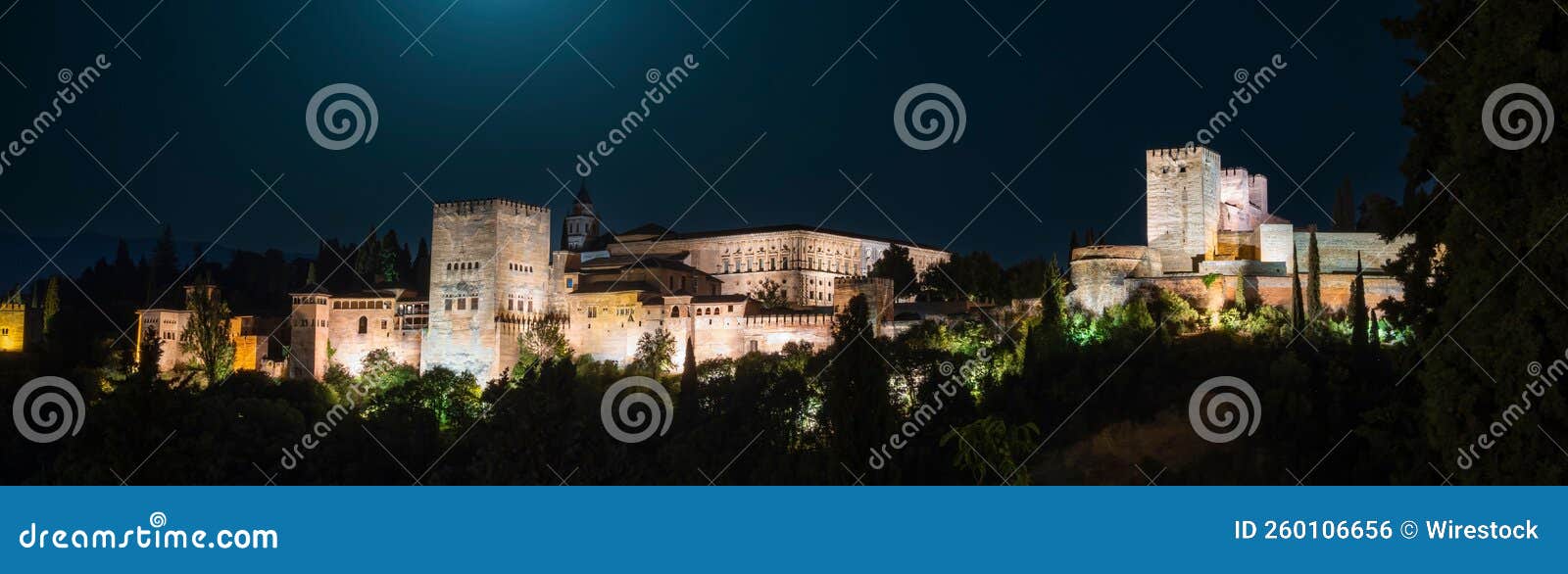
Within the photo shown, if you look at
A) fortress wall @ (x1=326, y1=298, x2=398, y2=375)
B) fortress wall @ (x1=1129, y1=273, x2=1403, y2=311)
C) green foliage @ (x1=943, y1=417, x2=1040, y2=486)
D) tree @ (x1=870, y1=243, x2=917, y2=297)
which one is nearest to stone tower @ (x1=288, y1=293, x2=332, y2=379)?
fortress wall @ (x1=326, y1=298, x2=398, y2=375)

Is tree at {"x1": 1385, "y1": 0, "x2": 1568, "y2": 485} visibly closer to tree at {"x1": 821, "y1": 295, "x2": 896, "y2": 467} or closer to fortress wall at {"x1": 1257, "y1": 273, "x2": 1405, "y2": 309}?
tree at {"x1": 821, "y1": 295, "x2": 896, "y2": 467}

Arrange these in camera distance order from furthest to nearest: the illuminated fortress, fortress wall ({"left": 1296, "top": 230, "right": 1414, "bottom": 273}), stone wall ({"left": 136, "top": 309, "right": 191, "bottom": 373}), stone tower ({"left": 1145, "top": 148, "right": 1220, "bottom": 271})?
stone wall ({"left": 136, "top": 309, "right": 191, "bottom": 373})
the illuminated fortress
stone tower ({"left": 1145, "top": 148, "right": 1220, "bottom": 271})
fortress wall ({"left": 1296, "top": 230, "right": 1414, "bottom": 273})

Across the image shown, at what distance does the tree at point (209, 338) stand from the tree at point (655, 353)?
12.8 m

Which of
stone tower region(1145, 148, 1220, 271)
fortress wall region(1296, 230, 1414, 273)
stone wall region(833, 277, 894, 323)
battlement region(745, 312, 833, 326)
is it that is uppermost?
stone tower region(1145, 148, 1220, 271)

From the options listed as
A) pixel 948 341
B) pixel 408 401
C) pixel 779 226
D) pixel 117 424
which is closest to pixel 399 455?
pixel 408 401

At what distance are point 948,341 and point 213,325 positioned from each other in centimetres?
2405

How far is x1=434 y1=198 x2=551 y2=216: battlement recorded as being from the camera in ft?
163

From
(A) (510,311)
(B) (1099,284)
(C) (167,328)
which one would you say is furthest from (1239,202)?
(C) (167,328)

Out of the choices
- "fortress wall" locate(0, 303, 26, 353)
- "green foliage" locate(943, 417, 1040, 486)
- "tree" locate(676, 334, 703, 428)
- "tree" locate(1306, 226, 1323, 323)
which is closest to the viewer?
"green foliage" locate(943, 417, 1040, 486)

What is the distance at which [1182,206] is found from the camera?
45875 mm

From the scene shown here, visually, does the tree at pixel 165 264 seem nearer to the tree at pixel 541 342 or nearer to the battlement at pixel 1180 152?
the tree at pixel 541 342

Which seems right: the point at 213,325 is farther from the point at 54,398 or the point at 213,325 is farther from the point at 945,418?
the point at 945,418

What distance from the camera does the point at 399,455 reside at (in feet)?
134

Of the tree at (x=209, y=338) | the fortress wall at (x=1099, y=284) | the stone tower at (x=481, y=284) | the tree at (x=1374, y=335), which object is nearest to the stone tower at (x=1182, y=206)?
the fortress wall at (x=1099, y=284)
